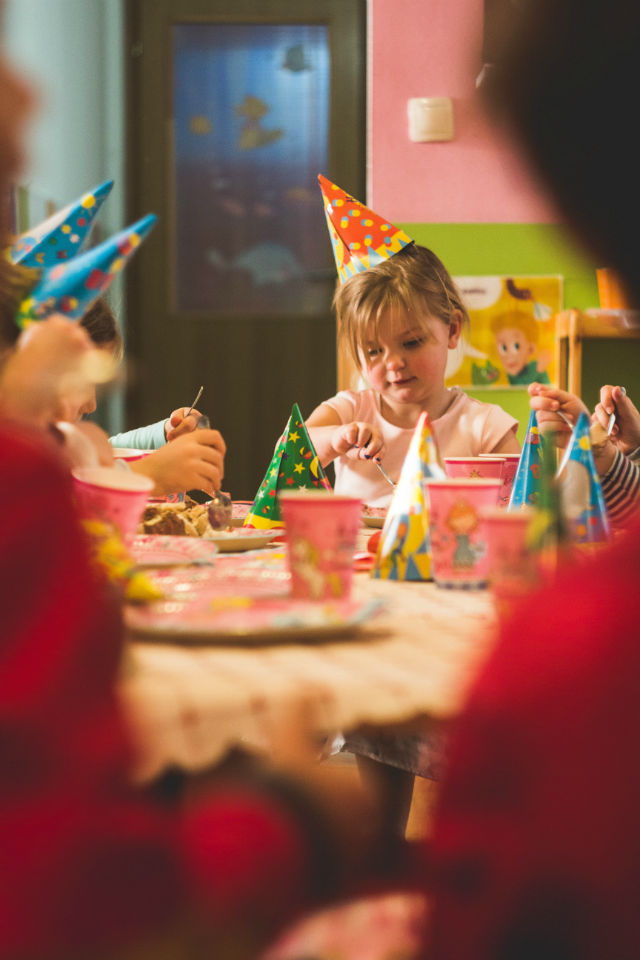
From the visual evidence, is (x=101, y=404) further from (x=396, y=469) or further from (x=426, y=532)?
(x=426, y=532)

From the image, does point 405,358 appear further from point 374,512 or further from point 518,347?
point 518,347

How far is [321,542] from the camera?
3.01 feet

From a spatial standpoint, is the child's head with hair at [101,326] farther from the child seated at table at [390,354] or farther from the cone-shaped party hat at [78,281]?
the cone-shaped party hat at [78,281]

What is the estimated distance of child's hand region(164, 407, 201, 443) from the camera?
192cm

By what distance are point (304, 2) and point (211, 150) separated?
2.10ft

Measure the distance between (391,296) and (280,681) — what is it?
5.35 feet

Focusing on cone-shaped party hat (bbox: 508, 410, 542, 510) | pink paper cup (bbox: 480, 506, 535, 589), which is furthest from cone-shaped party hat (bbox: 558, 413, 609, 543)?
pink paper cup (bbox: 480, 506, 535, 589)

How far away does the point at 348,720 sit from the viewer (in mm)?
669

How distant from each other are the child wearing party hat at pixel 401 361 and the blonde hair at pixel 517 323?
1.02 metres

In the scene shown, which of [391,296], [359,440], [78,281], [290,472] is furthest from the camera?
[391,296]

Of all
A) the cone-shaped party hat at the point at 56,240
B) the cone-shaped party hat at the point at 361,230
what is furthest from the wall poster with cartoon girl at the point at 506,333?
the cone-shaped party hat at the point at 56,240

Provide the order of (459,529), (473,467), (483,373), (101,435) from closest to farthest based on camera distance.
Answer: (459,529) → (101,435) → (473,467) → (483,373)

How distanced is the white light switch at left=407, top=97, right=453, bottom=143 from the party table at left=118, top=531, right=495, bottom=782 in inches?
109

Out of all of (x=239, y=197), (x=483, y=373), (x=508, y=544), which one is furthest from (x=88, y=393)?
(x=239, y=197)
